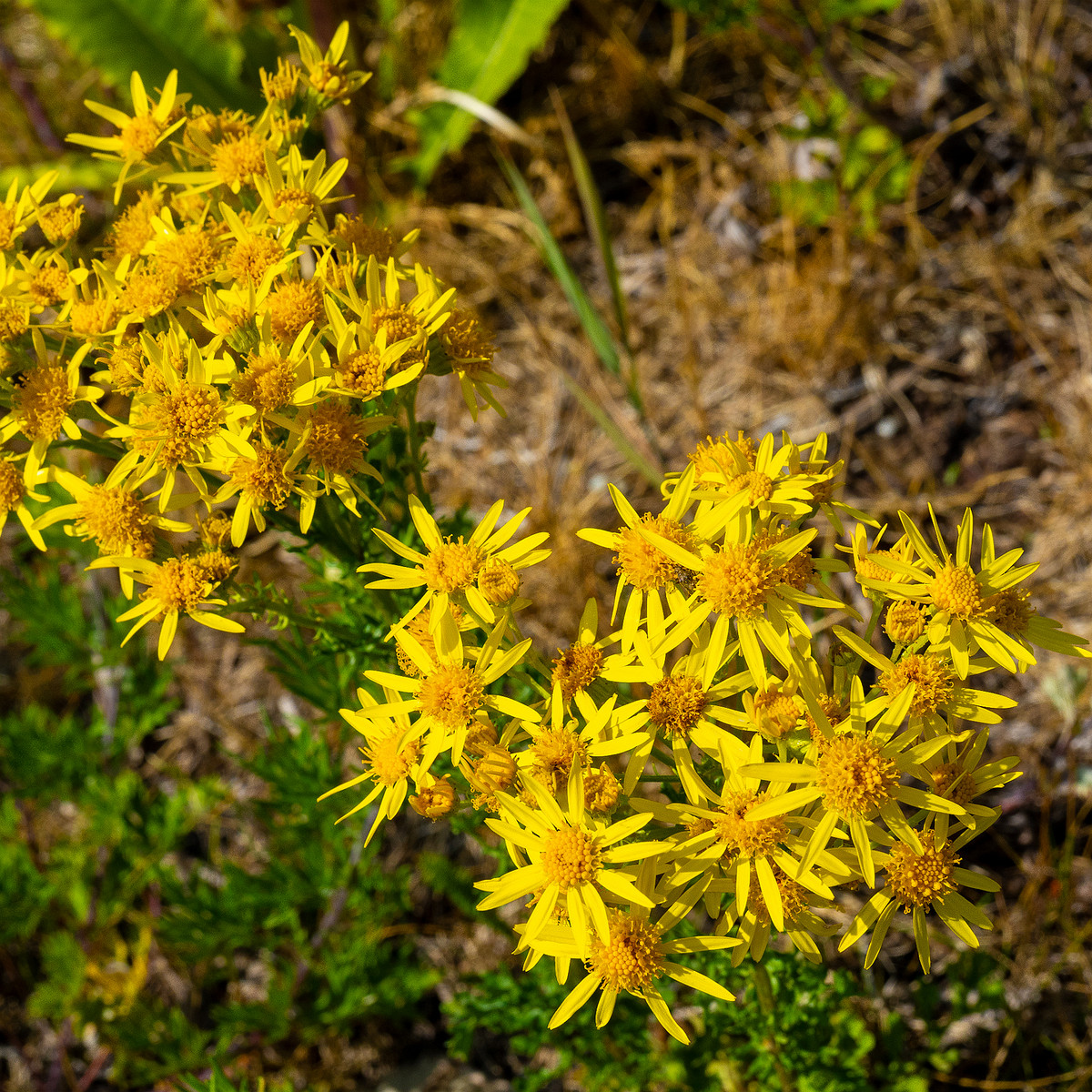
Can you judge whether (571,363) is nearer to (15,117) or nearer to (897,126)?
(897,126)

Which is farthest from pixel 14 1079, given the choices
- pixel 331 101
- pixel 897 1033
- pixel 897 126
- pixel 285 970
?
pixel 897 126

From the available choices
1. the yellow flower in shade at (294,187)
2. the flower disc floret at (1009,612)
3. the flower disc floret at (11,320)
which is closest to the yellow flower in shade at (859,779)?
the flower disc floret at (1009,612)

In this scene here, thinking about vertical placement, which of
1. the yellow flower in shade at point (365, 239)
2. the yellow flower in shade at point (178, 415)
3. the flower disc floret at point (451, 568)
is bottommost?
the flower disc floret at point (451, 568)

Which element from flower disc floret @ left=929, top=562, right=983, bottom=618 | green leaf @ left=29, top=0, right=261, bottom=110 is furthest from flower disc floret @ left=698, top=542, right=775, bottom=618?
green leaf @ left=29, top=0, right=261, bottom=110

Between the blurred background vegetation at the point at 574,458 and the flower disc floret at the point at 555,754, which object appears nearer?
the flower disc floret at the point at 555,754

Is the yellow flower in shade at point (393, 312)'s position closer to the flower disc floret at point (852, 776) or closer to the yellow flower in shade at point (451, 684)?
the yellow flower in shade at point (451, 684)

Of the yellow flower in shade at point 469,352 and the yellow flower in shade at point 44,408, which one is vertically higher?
the yellow flower in shade at point 44,408

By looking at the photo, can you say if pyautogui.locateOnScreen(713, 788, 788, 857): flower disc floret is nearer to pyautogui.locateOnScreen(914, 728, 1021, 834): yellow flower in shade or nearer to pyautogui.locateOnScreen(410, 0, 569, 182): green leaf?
pyautogui.locateOnScreen(914, 728, 1021, 834): yellow flower in shade
